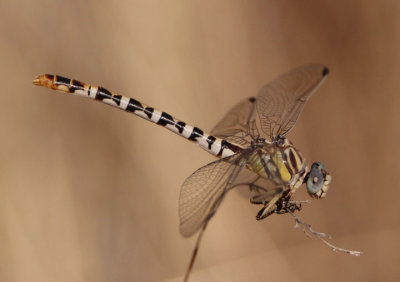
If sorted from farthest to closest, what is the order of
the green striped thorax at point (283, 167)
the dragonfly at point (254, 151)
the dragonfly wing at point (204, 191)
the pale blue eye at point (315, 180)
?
the pale blue eye at point (315, 180), the green striped thorax at point (283, 167), the dragonfly at point (254, 151), the dragonfly wing at point (204, 191)

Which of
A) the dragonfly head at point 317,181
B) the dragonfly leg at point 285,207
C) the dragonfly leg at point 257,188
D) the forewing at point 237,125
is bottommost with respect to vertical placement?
the dragonfly leg at point 285,207

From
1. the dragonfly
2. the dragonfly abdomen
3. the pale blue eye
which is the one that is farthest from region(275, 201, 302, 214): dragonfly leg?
the dragonfly abdomen

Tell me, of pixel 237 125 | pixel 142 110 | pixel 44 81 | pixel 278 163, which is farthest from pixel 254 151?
pixel 44 81

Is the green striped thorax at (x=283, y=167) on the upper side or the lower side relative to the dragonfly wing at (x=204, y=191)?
upper

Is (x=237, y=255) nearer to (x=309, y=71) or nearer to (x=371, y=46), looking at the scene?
(x=309, y=71)

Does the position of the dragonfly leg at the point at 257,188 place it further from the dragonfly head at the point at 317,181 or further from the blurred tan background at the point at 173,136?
the blurred tan background at the point at 173,136

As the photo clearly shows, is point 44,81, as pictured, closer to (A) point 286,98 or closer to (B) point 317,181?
(A) point 286,98

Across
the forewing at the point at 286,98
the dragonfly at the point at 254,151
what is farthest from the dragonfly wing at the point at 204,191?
the forewing at the point at 286,98

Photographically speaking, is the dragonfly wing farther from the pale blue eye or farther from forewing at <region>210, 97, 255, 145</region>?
the pale blue eye
